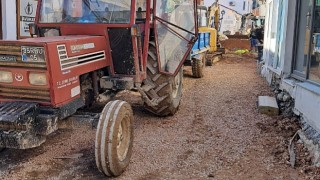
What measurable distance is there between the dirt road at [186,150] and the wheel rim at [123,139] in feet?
0.69

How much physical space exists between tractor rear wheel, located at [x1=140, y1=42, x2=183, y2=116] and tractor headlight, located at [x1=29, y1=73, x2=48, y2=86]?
1.94 m

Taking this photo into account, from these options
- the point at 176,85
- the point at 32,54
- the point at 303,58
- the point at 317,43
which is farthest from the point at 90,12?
the point at 303,58

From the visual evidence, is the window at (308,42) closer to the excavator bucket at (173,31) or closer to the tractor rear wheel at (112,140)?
the excavator bucket at (173,31)

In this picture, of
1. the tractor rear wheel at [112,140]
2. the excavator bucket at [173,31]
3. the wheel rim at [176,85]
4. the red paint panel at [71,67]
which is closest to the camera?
the tractor rear wheel at [112,140]

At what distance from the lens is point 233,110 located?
6.92m

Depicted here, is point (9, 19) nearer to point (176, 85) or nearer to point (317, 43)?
point (176, 85)

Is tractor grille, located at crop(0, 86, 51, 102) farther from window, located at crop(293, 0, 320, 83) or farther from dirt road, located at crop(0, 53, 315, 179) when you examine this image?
window, located at crop(293, 0, 320, 83)

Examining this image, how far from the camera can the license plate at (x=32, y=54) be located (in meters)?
3.69

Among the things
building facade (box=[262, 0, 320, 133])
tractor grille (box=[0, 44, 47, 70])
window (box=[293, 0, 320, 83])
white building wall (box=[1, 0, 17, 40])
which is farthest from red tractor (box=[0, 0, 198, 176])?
white building wall (box=[1, 0, 17, 40])

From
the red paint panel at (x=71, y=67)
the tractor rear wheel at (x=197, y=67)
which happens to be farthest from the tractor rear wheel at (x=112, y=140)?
the tractor rear wheel at (x=197, y=67)

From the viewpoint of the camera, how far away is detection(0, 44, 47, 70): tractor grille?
3.74m

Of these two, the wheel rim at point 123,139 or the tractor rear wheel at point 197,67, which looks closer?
the wheel rim at point 123,139

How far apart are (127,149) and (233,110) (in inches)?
129

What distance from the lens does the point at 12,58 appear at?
3.81 meters
